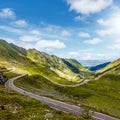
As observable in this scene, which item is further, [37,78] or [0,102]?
[37,78]

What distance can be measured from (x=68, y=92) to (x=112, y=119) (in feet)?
379

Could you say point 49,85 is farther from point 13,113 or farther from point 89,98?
point 13,113

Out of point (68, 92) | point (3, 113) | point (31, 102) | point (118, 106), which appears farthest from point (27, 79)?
point (3, 113)

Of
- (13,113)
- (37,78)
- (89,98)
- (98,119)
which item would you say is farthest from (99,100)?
(13,113)

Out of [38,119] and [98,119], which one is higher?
[38,119]

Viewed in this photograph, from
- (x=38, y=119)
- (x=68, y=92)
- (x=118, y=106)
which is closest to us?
(x=38, y=119)

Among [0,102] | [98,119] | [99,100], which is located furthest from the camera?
[99,100]

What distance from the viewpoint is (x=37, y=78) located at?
19775cm

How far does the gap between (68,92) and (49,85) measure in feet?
95.2

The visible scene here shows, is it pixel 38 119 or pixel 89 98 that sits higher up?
pixel 38 119

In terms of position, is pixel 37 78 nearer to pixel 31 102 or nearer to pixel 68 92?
pixel 68 92

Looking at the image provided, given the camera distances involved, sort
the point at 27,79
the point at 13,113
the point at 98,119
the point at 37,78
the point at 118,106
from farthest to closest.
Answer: the point at 37,78
the point at 27,79
the point at 118,106
the point at 98,119
the point at 13,113

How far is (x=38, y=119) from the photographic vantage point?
900 inches

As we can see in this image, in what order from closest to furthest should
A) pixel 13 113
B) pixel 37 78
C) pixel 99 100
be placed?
pixel 13 113 < pixel 99 100 < pixel 37 78
